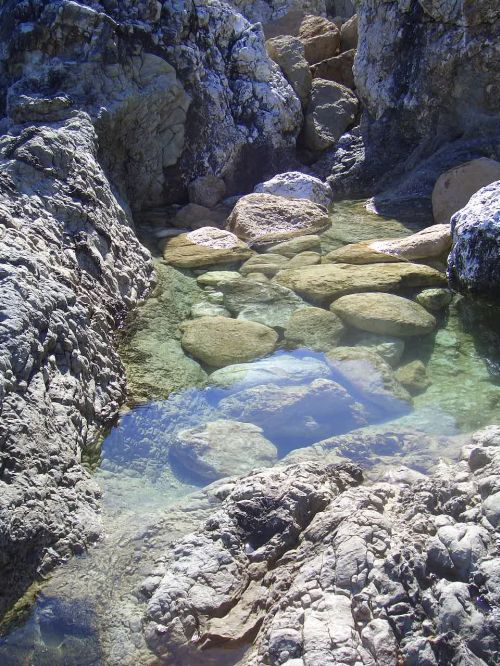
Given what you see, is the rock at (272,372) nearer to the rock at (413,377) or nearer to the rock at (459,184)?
the rock at (413,377)

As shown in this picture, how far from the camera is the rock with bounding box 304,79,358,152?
310 inches

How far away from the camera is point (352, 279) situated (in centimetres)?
471

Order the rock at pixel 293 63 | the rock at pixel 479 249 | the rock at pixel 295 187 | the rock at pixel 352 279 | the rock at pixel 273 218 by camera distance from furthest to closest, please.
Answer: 1. the rock at pixel 293 63
2. the rock at pixel 295 187
3. the rock at pixel 273 218
4. the rock at pixel 352 279
5. the rock at pixel 479 249

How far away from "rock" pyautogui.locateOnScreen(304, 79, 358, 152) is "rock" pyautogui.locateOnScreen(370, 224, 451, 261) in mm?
2854

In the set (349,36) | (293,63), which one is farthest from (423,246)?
(349,36)

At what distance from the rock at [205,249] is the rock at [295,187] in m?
1.09

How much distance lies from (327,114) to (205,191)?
2196 millimetres

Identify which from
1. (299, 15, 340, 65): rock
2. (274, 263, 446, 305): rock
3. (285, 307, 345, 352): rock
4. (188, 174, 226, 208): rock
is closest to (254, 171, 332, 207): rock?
(188, 174, 226, 208): rock

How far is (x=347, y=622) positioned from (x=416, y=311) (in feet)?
8.96

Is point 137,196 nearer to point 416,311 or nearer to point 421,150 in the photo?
point 421,150

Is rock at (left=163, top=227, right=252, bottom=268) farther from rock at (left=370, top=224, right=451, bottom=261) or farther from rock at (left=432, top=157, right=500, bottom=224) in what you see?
rock at (left=432, top=157, right=500, bottom=224)

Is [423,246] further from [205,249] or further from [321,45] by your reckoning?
[321,45]

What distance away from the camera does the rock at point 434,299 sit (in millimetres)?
4480

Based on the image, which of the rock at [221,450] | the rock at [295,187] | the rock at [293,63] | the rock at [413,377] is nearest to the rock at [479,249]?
the rock at [413,377]
